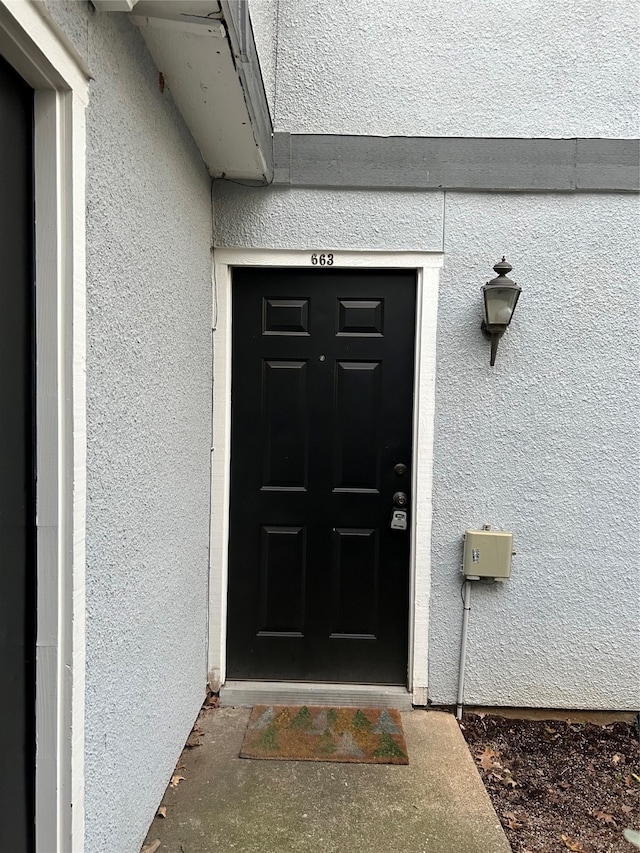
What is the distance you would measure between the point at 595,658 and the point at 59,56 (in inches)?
132

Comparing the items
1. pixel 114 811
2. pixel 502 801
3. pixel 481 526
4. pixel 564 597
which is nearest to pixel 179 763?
pixel 114 811

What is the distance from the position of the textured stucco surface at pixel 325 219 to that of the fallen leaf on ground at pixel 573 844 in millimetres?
2684

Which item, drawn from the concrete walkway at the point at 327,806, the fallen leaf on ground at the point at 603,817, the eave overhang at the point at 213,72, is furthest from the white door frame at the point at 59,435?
the fallen leaf on ground at the point at 603,817

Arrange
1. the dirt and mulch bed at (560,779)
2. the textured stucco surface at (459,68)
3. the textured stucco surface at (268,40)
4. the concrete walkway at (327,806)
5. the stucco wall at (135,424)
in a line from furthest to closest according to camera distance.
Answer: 1. the textured stucco surface at (459,68)
2. the textured stucco surface at (268,40)
3. the dirt and mulch bed at (560,779)
4. the concrete walkway at (327,806)
5. the stucco wall at (135,424)

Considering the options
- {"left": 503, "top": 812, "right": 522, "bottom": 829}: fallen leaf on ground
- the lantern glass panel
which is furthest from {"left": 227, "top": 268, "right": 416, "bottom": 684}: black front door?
{"left": 503, "top": 812, "right": 522, "bottom": 829}: fallen leaf on ground

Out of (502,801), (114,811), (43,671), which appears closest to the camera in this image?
(43,671)

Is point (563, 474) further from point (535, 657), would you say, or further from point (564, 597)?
point (535, 657)

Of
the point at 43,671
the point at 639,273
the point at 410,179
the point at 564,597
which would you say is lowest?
the point at 564,597

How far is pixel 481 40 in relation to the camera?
2.49 m

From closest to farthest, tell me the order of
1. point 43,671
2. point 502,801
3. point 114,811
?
1. point 43,671
2. point 114,811
3. point 502,801

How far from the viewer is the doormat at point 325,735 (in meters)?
2.23

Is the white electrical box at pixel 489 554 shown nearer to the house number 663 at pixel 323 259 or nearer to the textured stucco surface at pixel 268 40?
the house number 663 at pixel 323 259

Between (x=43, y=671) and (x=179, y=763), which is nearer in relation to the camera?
(x=43, y=671)

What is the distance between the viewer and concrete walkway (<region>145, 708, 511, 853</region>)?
1810 millimetres
